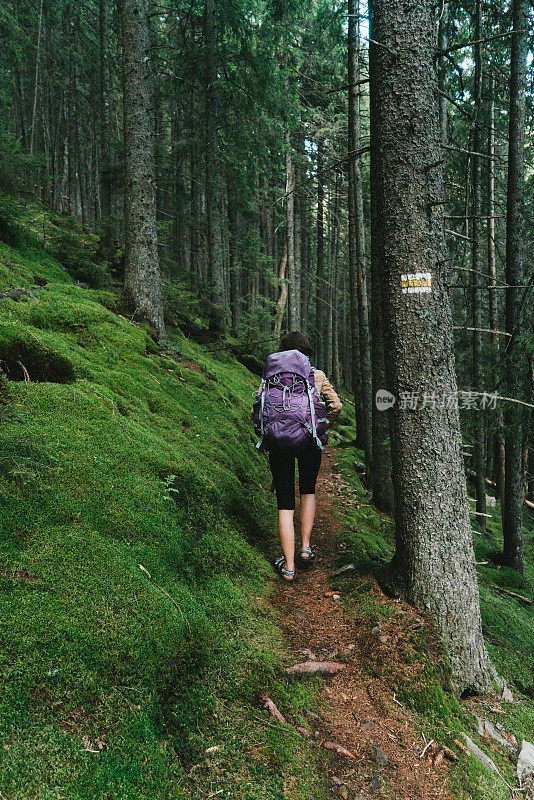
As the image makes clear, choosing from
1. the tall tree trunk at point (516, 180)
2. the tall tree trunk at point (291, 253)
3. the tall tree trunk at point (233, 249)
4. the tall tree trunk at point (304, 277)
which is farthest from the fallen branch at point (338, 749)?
the tall tree trunk at point (304, 277)

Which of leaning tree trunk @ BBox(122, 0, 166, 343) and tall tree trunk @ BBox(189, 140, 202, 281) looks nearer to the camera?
leaning tree trunk @ BBox(122, 0, 166, 343)

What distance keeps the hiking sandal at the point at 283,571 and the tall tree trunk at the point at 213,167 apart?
8934mm

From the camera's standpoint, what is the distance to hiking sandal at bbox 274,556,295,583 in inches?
157

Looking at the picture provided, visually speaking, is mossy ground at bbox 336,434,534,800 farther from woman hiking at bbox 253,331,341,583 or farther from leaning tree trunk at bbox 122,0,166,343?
leaning tree trunk at bbox 122,0,166,343

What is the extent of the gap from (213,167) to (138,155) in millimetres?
5567

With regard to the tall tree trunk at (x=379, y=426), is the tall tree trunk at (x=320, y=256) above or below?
above

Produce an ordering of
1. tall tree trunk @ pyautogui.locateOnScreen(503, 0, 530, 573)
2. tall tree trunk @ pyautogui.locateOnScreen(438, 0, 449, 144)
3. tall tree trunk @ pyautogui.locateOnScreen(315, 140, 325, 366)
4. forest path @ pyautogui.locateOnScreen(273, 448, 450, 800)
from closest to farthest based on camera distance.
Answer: forest path @ pyautogui.locateOnScreen(273, 448, 450, 800)
tall tree trunk @ pyautogui.locateOnScreen(438, 0, 449, 144)
tall tree trunk @ pyautogui.locateOnScreen(503, 0, 530, 573)
tall tree trunk @ pyautogui.locateOnScreen(315, 140, 325, 366)

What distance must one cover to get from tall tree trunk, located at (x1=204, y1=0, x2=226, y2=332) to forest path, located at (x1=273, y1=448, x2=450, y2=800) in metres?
9.66

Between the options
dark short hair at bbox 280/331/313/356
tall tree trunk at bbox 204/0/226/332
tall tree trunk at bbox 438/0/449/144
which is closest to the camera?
tall tree trunk at bbox 438/0/449/144

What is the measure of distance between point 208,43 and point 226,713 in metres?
14.2

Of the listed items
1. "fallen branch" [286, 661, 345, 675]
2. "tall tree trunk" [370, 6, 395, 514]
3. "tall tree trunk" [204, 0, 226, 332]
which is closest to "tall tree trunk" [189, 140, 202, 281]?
"tall tree trunk" [204, 0, 226, 332]

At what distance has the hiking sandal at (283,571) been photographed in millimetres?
3980

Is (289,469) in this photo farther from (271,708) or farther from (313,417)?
(271,708)

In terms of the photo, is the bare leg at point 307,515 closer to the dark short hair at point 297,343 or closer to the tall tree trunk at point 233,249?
the dark short hair at point 297,343
